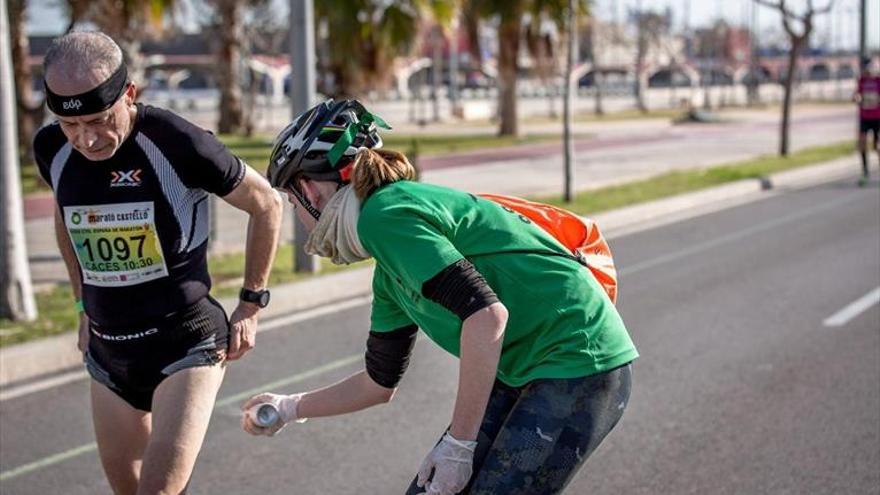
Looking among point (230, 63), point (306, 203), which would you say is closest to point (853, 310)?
point (306, 203)

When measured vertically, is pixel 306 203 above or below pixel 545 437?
above

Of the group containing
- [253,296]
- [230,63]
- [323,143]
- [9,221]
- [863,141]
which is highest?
[230,63]

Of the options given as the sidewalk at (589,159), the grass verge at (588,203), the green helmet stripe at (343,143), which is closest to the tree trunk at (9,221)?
the grass verge at (588,203)

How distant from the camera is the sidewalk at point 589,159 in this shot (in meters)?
16.3

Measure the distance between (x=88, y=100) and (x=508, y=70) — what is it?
31568mm

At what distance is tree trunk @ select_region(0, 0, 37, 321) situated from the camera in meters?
9.60

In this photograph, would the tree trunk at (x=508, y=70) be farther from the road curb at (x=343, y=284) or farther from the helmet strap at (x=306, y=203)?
the helmet strap at (x=306, y=203)

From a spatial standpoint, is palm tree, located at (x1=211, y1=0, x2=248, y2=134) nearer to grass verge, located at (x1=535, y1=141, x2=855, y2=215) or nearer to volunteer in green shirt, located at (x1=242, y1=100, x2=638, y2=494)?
grass verge, located at (x1=535, y1=141, x2=855, y2=215)

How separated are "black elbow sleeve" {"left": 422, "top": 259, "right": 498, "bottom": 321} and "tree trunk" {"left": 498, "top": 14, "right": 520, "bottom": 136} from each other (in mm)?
30809

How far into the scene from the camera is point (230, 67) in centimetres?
3359

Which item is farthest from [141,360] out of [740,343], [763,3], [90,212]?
[763,3]

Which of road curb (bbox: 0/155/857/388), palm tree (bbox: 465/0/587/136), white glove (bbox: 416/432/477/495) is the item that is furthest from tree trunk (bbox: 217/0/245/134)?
white glove (bbox: 416/432/477/495)

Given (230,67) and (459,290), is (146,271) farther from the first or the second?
(230,67)

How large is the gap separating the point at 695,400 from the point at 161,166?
442 centimetres
